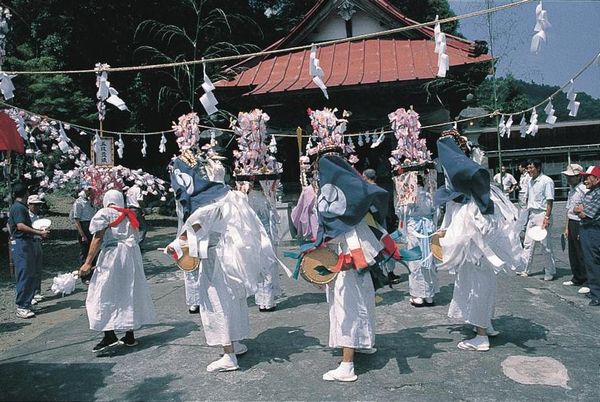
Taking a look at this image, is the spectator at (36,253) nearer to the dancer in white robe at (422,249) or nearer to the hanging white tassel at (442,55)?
the dancer in white robe at (422,249)

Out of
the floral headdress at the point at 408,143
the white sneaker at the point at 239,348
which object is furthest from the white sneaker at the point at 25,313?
the floral headdress at the point at 408,143

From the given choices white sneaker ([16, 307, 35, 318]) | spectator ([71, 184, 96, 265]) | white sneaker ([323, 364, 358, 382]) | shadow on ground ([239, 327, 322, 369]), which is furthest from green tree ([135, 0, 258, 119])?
white sneaker ([323, 364, 358, 382])

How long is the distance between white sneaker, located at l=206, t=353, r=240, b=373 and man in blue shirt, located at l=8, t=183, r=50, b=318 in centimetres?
407

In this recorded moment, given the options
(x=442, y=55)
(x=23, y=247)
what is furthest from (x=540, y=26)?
(x=23, y=247)

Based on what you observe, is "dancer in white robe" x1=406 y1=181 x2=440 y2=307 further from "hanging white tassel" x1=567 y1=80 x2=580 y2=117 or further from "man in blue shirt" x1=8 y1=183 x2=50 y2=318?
"man in blue shirt" x1=8 y1=183 x2=50 y2=318

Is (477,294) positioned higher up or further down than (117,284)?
further down

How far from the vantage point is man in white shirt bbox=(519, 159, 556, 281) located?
24.8ft

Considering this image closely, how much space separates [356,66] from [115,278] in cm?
935

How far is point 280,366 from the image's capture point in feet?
14.7

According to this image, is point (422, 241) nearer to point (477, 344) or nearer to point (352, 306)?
point (477, 344)

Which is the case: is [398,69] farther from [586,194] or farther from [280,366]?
[280,366]

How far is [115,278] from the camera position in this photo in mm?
5121

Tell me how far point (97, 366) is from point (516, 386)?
3.86 metres

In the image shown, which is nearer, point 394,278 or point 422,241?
point 422,241
